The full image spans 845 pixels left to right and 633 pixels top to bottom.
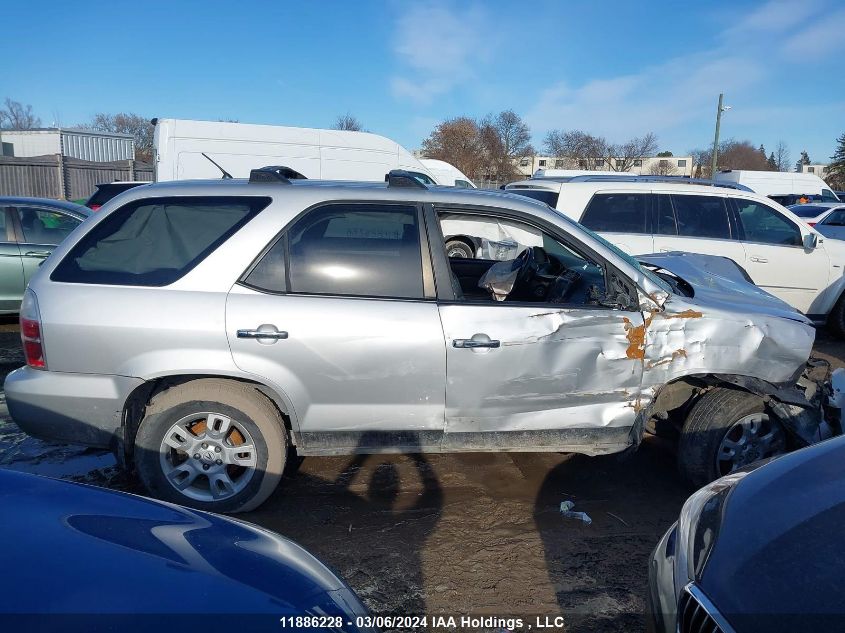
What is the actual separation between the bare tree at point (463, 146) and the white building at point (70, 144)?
2067cm

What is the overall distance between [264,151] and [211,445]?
10.6m

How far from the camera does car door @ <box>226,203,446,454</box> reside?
3287 mm

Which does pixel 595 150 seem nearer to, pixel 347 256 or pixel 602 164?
pixel 602 164

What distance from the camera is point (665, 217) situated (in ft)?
24.4

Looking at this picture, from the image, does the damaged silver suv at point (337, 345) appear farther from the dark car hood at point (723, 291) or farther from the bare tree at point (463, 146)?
the bare tree at point (463, 146)

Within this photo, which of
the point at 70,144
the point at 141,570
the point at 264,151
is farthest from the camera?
the point at 70,144

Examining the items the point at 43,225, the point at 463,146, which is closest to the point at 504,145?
the point at 463,146

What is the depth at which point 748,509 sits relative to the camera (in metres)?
2.12

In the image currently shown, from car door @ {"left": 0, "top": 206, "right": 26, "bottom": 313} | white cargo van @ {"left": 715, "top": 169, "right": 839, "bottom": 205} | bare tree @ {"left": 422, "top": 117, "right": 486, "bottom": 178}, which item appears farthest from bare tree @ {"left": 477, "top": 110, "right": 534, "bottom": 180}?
car door @ {"left": 0, "top": 206, "right": 26, "bottom": 313}

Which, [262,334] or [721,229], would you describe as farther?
[721,229]

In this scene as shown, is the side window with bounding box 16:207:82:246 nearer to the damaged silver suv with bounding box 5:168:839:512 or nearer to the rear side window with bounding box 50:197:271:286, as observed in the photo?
the rear side window with bounding box 50:197:271:286

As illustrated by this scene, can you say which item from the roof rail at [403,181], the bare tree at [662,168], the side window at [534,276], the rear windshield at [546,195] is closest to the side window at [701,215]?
the rear windshield at [546,195]

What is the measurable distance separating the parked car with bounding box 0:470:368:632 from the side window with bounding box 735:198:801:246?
23.3 ft

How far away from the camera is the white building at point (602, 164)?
47.5m
